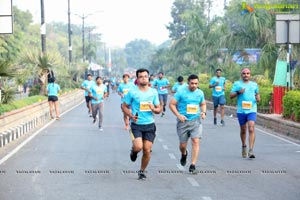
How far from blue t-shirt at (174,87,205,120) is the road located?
1.02m

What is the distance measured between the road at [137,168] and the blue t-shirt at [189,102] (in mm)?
1020

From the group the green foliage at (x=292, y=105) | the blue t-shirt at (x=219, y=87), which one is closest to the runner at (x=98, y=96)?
the blue t-shirt at (x=219, y=87)

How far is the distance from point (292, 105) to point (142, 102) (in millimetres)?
10500

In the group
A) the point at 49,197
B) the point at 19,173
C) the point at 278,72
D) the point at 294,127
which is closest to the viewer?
the point at 49,197

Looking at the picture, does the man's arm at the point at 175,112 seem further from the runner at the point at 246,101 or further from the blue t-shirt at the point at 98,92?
the blue t-shirt at the point at 98,92

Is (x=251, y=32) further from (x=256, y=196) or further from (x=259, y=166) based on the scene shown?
(x=256, y=196)

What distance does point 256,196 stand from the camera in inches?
378

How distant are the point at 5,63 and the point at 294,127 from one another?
8.23 metres

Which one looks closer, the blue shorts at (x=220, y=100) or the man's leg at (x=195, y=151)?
the man's leg at (x=195, y=151)

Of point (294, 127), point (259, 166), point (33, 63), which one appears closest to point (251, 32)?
point (33, 63)

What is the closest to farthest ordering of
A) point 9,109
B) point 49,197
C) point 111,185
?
1. point 49,197
2. point 111,185
3. point 9,109

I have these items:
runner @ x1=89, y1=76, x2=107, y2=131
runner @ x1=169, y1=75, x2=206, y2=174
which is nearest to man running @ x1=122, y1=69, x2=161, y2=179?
runner @ x1=169, y1=75, x2=206, y2=174

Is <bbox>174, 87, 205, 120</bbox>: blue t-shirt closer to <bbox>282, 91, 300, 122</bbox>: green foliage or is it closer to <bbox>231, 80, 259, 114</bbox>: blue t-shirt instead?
<bbox>231, 80, 259, 114</bbox>: blue t-shirt

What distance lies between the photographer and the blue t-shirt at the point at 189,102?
39.8 feet
